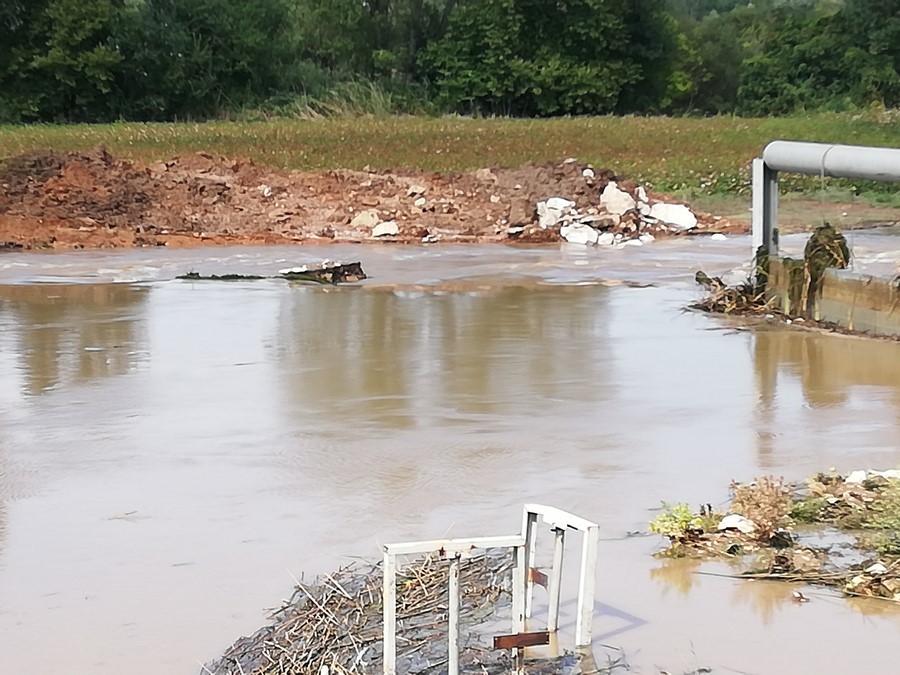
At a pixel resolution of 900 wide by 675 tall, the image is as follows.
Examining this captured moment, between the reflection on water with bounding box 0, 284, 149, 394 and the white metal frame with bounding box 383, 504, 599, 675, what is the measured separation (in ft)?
20.4

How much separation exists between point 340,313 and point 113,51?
4071 cm

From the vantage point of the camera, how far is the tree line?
5316cm

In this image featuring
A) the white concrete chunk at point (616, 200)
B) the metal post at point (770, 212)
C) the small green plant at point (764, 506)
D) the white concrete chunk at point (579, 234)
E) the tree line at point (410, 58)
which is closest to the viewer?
the small green plant at point (764, 506)

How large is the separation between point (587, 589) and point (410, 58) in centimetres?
5763

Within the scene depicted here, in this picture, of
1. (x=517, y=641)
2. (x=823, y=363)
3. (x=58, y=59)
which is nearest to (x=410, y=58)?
(x=58, y=59)

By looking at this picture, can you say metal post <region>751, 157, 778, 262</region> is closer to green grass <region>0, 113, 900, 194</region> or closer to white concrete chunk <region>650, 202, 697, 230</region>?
white concrete chunk <region>650, 202, 697, 230</region>

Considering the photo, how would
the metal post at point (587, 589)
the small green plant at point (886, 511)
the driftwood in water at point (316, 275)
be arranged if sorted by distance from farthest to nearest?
the driftwood in water at point (316, 275) < the small green plant at point (886, 511) < the metal post at point (587, 589)

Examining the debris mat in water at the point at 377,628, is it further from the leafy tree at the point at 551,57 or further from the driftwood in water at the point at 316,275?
the leafy tree at the point at 551,57

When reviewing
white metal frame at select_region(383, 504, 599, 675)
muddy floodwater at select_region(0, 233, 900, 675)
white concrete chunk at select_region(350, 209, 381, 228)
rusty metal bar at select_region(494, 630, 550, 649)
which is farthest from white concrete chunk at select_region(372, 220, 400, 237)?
rusty metal bar at select_region(494, 630, 550, 649)

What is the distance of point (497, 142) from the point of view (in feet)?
117

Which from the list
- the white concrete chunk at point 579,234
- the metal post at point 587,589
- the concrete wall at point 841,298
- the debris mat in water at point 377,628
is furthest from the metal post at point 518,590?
the white concrete chunk at point 579,234

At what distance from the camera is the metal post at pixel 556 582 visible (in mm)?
5371

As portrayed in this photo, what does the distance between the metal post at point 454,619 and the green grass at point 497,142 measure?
76.5 ft

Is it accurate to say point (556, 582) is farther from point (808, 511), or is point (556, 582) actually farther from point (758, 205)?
point (758, 205)
